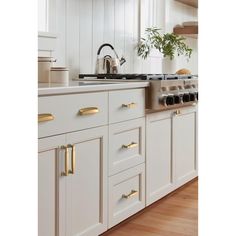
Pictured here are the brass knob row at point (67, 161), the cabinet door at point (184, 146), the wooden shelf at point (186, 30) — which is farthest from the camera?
the wooden shelf at point (186, 30)

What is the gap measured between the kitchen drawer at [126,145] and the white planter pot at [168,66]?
174cm

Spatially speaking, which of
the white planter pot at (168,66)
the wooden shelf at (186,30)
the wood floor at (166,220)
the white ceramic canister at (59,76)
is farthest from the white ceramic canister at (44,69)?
the wooden shelf at (186,30)

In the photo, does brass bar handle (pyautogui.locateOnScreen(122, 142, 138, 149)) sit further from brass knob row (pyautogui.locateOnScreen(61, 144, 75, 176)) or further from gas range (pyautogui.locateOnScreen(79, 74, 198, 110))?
brass knob row (pyautogui.locateOnScreen(61, 144, 75, 176))

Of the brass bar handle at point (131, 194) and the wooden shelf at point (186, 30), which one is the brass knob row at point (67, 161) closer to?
the brass bar handle at point (131, 194)

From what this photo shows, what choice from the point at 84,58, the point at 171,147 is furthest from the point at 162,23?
the point at 171,147

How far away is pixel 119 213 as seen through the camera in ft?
7.93

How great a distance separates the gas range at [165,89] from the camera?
2.69m

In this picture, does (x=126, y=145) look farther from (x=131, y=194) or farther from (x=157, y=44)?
(x=157, y=44)

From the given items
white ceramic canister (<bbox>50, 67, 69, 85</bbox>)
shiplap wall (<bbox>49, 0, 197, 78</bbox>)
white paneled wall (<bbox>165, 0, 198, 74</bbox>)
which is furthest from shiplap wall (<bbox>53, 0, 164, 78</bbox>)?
white ceramic canister (<bbox>50, 67, 69, 85</bbox>)

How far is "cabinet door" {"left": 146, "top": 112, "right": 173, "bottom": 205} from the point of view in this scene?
2748 mm

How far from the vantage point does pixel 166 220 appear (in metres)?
2.63

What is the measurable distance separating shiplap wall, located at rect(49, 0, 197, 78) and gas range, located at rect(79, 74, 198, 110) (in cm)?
21
